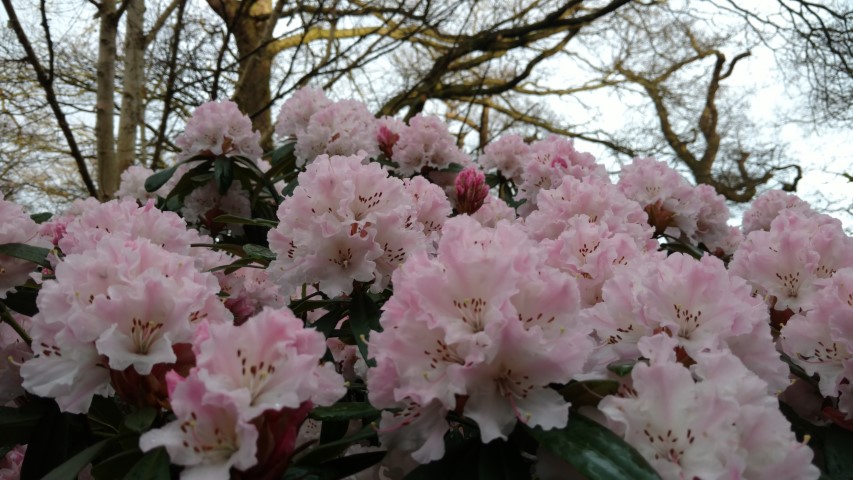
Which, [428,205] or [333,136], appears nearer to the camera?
[428,205]

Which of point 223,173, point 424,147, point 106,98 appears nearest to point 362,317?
point 223,173

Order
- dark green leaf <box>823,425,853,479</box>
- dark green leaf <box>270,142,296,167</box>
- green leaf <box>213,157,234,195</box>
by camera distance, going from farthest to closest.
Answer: dark green leaf <box>270,142,296,167</box> → green leaf <box>213,157,234,195</box> → dark green leaf <box>823,425,853,479</box>

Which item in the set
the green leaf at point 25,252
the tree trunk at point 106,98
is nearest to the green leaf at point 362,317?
the green leaf at point 25,252

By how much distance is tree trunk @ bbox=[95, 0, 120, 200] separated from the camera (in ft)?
10.0

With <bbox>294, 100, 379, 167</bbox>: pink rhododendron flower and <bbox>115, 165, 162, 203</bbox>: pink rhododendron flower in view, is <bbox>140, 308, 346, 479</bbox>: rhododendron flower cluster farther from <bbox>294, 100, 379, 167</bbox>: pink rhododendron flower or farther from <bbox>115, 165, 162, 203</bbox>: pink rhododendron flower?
<bbox>115, 165, 162, 203</bbox>: pink rhododendron flower

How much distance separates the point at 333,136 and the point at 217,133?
377 mm

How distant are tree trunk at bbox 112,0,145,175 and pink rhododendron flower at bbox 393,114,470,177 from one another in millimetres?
1842

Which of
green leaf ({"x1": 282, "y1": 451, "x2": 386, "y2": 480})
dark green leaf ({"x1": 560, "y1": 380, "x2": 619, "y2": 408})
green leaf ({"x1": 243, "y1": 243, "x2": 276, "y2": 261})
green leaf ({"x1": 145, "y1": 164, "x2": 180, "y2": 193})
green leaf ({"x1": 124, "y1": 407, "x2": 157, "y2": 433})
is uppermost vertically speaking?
green leaf ({"x1": 145, "y1": 164, "x2": 180, "y2": 193})

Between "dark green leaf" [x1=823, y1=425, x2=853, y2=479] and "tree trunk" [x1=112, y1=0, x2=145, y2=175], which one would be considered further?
"tree trunk" [x1=112, y1=0, x2=145, y2=175]

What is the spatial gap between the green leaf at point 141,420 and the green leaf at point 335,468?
7.4 inches

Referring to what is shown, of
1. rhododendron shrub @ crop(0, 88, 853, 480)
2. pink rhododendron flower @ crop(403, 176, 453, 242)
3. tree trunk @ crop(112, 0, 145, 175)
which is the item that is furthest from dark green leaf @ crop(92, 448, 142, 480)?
tree trunk @ crop(112, 0, 145, 175)

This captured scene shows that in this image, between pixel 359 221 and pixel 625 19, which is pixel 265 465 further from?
pixel 625 19

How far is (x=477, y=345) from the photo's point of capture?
0.70 m

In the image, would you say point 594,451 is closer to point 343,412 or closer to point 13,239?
point 343,412
